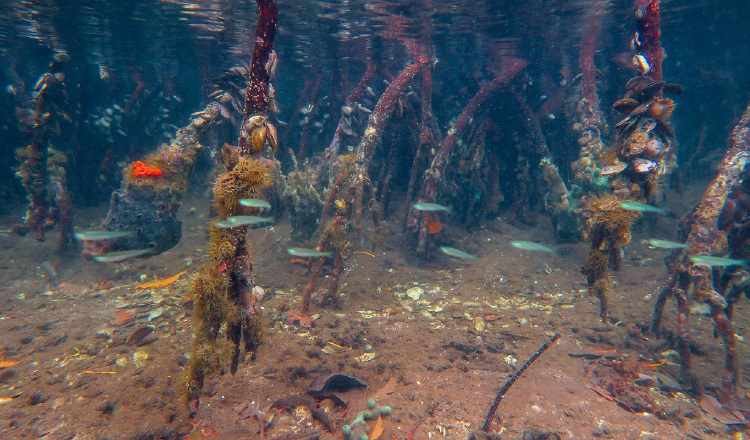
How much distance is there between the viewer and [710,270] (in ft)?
17.2

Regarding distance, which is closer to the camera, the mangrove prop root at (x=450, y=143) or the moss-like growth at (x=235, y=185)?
the moss-like growth at (x=235, y=185)

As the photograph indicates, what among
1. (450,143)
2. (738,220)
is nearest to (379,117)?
(450,143)

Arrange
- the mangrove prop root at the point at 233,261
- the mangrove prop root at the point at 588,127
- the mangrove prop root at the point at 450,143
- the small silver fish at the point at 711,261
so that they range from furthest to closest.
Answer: the mangrove prop root at the point at 450,143 → the mangrove prop root at the point at 588,127 → the small silver fish at the point at 711,261 → the mangrove prop root at the point at 233,261

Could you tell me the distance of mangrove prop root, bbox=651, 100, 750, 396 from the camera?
507 centimetres

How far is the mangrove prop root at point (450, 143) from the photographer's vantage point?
10.2m

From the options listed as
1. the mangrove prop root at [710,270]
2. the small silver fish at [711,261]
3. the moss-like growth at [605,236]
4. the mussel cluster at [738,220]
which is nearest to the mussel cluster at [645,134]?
the moss-like growth at [605,236]

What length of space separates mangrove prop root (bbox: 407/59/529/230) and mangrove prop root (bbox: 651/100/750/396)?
5915mm

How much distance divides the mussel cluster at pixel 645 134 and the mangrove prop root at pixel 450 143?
5.53 m

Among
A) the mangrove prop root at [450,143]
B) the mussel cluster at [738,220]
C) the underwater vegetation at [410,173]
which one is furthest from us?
the mangrove prop root at [450,143]

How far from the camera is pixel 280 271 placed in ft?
28.7

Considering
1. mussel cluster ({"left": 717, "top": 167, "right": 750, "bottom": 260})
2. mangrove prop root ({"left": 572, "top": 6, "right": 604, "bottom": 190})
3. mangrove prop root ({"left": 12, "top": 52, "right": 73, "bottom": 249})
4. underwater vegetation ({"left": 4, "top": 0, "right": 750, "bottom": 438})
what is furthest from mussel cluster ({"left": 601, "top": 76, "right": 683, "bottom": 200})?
mangrove prop root ({"left": 12, "top": 52, "right": 73, "bottom": 249})

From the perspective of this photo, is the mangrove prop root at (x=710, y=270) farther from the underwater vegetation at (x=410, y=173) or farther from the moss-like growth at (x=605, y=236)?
the moss-like growth at (x=605, y=236)

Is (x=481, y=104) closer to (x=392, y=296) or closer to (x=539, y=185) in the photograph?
(x=539, y=185)

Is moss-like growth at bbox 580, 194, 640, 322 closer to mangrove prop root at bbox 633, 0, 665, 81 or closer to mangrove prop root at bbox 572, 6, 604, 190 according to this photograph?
mangrove prop root at bbox 633, 0, 665, 81
